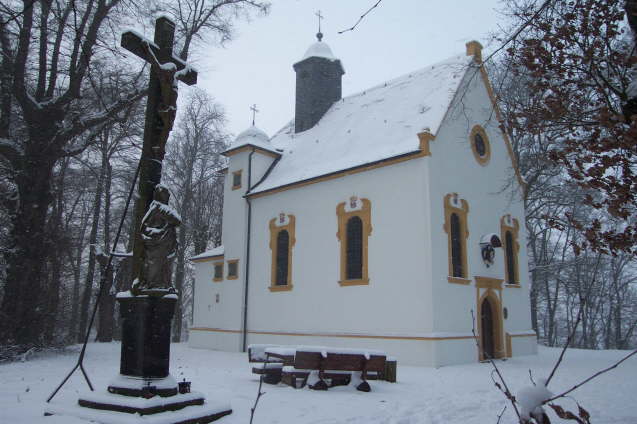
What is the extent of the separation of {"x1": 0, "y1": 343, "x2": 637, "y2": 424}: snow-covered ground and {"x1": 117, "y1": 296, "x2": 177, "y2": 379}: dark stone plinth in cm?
82

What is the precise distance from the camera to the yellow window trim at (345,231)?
16.1m

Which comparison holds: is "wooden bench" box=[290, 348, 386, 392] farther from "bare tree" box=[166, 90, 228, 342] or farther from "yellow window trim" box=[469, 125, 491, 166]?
"bare tree" box=[166, 90, 228, 342]

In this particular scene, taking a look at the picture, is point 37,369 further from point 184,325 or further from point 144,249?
point 184,325

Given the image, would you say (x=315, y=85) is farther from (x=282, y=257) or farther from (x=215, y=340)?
(x=215, y=340)

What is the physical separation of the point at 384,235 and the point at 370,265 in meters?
1.05

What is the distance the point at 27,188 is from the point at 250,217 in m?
8.85

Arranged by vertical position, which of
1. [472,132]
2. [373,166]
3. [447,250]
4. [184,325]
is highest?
[472,132]

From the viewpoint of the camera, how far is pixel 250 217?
21.1m

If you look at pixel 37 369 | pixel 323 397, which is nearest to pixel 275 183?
pixel 37 369

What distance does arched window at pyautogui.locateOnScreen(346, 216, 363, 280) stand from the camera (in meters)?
16.4

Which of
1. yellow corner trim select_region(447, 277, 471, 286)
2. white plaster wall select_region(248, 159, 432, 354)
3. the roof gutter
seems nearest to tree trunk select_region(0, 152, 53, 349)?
white plaster wall select_region(248, 159, 432, 354)

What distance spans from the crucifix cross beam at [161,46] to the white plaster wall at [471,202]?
27.1 ft

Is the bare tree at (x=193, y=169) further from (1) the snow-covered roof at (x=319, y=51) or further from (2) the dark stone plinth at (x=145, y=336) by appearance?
(2) the dark stone plinth at (x=145, y=336)

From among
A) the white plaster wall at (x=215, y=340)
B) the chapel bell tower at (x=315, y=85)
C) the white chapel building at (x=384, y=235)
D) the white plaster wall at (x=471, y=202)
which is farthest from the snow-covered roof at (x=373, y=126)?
the white plaster wall at (x=215, y=340)
